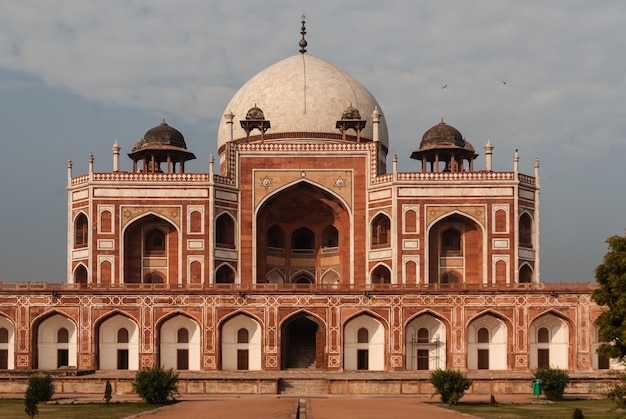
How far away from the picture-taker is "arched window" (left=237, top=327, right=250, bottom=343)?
4397cm

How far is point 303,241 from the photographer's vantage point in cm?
5394

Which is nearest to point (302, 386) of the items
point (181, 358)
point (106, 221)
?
point (181, 358)

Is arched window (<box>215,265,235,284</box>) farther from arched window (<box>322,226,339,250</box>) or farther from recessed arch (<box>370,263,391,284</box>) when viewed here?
recessed arch (<box>370,263,391,284</box>)

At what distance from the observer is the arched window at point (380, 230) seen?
4956cm

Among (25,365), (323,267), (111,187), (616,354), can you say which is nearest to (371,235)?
(323,267)

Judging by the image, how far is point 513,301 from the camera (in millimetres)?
43469

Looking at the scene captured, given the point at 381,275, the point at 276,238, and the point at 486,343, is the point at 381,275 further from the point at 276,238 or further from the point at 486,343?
the point at 486,343

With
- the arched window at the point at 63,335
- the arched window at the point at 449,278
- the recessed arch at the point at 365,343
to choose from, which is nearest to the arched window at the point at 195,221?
the arched window at the point at 63,335

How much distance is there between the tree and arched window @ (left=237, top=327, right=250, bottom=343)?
1690 cm

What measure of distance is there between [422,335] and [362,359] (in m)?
2.58

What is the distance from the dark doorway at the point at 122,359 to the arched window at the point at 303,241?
1232 centimetres

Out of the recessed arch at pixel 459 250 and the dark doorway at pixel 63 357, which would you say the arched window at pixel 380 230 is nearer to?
the recessed arch at pixel 459 250

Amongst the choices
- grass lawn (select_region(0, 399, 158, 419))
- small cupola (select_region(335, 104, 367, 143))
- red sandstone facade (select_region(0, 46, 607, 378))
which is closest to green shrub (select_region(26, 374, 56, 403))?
grass lawn (select_region(0, 399, 158, 419))

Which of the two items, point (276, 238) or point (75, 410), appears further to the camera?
point (276, 238)
